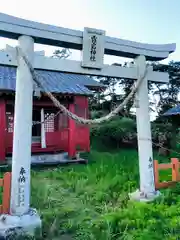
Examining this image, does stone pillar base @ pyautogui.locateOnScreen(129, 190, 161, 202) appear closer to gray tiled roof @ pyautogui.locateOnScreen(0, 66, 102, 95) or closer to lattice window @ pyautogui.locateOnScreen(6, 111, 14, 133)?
gray tiled roof @ pyautogui.locateOnScreen(0, 66, 102, 95)

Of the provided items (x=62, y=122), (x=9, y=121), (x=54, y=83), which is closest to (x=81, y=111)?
(x=62, y=122)

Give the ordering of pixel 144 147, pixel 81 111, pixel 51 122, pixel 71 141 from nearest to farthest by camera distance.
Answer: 1. pixel 144 147
2. pixel 71 141
3. pixel 51 122
4. pixel 81 111

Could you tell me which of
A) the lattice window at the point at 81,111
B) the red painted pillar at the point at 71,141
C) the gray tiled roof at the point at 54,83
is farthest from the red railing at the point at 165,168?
the lattice window at the point at 81,111

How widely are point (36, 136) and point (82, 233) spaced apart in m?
9.21

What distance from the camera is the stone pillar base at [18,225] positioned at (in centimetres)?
386

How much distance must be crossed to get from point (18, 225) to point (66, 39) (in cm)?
311

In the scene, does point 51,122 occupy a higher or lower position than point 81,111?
lower

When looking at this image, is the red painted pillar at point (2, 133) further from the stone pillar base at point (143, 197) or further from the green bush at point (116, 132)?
the green bush at point (116, 132)

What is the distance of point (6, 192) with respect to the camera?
14.0ft

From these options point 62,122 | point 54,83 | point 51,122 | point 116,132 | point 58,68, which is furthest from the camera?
point 116,132

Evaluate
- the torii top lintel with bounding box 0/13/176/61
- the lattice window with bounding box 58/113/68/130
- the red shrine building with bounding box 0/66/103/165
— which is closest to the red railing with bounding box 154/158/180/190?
the torii top lintel with bounding box 0/13/176/61

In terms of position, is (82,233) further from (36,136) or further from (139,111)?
(36,136)

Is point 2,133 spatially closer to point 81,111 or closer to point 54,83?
point 54,83

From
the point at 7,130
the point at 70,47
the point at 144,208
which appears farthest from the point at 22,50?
the point at 7,130
